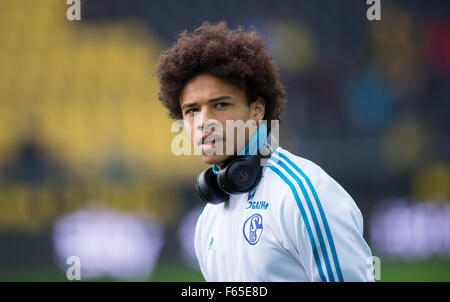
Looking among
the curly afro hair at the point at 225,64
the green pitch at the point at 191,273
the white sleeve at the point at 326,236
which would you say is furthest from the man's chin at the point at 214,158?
the green pitch at the point at 191,273

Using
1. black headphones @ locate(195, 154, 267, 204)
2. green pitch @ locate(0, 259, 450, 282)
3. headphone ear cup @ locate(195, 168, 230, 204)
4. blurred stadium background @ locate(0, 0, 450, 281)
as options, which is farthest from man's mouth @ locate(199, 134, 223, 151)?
blurred stadium background @ locate(0, 0, 450, 281)

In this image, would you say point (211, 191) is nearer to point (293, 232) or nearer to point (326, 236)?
point (293, 232)

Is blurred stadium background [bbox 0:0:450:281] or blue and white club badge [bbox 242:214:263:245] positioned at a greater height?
blurred stadium background [bbox 0:0:450:281]

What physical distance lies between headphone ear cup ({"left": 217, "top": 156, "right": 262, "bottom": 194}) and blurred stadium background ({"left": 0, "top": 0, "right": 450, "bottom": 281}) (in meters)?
6.40

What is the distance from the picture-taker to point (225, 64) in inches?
116

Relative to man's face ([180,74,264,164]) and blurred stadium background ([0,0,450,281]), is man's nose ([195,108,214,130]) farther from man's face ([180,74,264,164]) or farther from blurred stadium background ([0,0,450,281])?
blurred stadium background ([0,0,450,281])

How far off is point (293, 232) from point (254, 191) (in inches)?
15.2

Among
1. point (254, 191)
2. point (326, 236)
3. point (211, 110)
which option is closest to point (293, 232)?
point (326, 236)

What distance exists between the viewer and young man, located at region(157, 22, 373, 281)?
2529 millimetres

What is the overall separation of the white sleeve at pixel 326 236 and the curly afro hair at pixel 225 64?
0.65 meters

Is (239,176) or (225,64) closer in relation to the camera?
(239,176)

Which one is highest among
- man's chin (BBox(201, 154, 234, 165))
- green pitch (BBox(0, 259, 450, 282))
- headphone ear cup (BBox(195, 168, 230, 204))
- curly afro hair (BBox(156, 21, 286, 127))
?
curly afro hair (BBox(156, 21, 286, 127))

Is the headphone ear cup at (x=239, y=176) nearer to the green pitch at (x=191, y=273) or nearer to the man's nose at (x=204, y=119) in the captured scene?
the man's nose at (x=204, y=119)

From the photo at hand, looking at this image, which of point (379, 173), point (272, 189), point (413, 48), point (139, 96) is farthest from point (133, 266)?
point (272, 189)
